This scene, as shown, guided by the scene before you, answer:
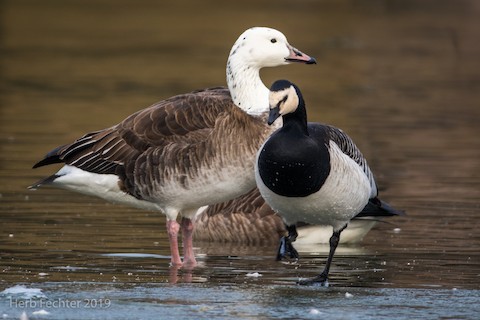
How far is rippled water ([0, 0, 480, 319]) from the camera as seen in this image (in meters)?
9.96

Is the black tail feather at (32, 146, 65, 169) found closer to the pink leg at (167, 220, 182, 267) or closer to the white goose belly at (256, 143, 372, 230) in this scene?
the pink leg at (167, 220, 182, 267)

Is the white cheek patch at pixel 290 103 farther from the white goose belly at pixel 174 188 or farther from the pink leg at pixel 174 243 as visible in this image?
the pink leg at pixel 174 243

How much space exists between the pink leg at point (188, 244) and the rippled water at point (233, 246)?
196 mm

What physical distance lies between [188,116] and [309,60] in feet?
Result: 3.99

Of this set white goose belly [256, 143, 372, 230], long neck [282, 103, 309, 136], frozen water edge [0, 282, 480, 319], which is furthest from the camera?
white goose belly [256, 143, 372, 230]

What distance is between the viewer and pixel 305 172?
1014cm

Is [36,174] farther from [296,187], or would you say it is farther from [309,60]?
[296,187]

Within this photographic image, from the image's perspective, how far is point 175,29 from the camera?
46.5 m

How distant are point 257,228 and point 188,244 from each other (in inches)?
47.4

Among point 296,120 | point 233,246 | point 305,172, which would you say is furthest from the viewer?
point 233,246

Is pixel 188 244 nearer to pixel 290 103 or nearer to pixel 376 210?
pixel 376 210

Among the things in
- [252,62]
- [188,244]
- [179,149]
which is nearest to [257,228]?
[188,244]

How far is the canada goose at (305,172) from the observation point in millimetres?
10164

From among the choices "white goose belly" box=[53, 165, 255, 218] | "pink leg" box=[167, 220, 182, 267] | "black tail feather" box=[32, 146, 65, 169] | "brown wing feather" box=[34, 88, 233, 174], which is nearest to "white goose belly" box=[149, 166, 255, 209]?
"white goose belly" box=[53, 165, 255, 218]
